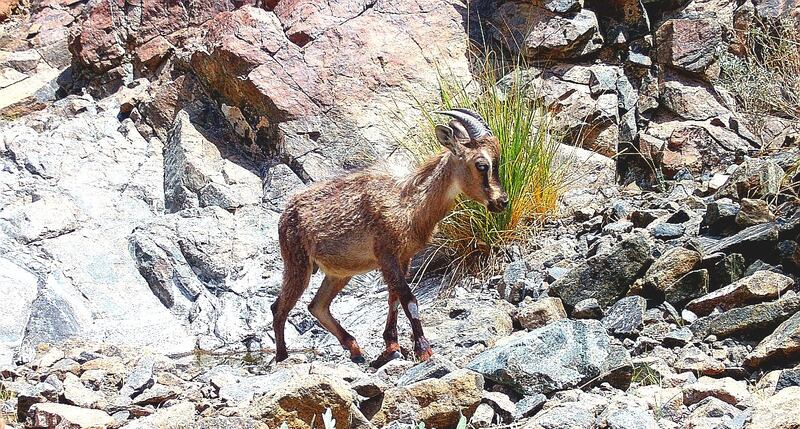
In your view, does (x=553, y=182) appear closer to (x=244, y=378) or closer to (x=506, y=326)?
(x=506, y=326)

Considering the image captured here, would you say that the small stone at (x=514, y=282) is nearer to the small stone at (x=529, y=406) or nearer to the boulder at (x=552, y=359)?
the boulder at (x=552, y=359)

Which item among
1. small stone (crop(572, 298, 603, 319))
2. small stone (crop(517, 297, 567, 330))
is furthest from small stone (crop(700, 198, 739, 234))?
small stone (crop(517, 297, 567, 330))

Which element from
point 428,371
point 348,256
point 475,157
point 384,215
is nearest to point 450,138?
point 475,157

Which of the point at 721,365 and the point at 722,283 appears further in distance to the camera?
the point at 722,283

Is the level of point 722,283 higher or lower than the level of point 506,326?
higher

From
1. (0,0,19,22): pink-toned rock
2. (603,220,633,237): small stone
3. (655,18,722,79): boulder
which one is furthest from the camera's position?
(0,0,19,22): pink-toned rock

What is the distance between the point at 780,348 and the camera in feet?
17.6

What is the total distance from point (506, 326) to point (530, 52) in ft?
15.5

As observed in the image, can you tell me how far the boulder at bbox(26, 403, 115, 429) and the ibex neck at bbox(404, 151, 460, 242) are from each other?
2.92m

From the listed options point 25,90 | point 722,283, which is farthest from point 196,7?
point 722,283

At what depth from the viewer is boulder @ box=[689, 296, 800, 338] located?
5895 mm

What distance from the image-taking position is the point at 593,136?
10.5 m

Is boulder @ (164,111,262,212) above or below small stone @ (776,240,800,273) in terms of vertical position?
below

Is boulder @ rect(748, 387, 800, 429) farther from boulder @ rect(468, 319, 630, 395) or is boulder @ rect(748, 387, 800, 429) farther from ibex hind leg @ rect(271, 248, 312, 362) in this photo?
ibex hind leg @ rect(271, 248, 312, 362)
